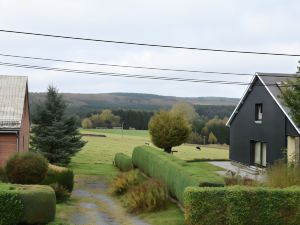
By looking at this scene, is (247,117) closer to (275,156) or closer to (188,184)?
(275,156)

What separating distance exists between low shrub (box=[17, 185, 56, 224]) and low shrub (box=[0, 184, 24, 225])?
175 millimetres

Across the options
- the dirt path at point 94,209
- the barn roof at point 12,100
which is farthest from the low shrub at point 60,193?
the barn roof at point 12,100

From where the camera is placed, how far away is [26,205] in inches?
648

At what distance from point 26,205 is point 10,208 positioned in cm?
55

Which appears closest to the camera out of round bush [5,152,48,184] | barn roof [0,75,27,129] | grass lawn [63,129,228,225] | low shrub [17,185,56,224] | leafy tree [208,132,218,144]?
low shrub [17,185,56,224]

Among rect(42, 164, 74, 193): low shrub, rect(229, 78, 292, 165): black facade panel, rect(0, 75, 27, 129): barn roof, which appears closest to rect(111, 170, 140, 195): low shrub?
rect(42, 164, 74, 193): low shrub

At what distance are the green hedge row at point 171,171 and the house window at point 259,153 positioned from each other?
27.6 feet

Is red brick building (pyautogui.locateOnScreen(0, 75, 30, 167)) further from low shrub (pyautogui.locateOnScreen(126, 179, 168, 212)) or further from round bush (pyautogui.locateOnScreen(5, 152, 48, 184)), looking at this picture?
low shrub (pyautogui.locateOnScreen(126, 179, 168, 212))

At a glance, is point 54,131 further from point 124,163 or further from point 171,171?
point 171,171

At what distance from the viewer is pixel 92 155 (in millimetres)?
53344

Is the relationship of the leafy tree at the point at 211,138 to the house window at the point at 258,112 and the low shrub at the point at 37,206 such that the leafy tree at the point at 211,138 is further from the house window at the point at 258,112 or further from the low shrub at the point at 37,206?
the low shrub at the point at 37,206

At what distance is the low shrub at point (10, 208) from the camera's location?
1614cm

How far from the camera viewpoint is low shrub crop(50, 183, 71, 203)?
2398cm

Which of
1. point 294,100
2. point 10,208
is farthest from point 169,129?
point 10,208
